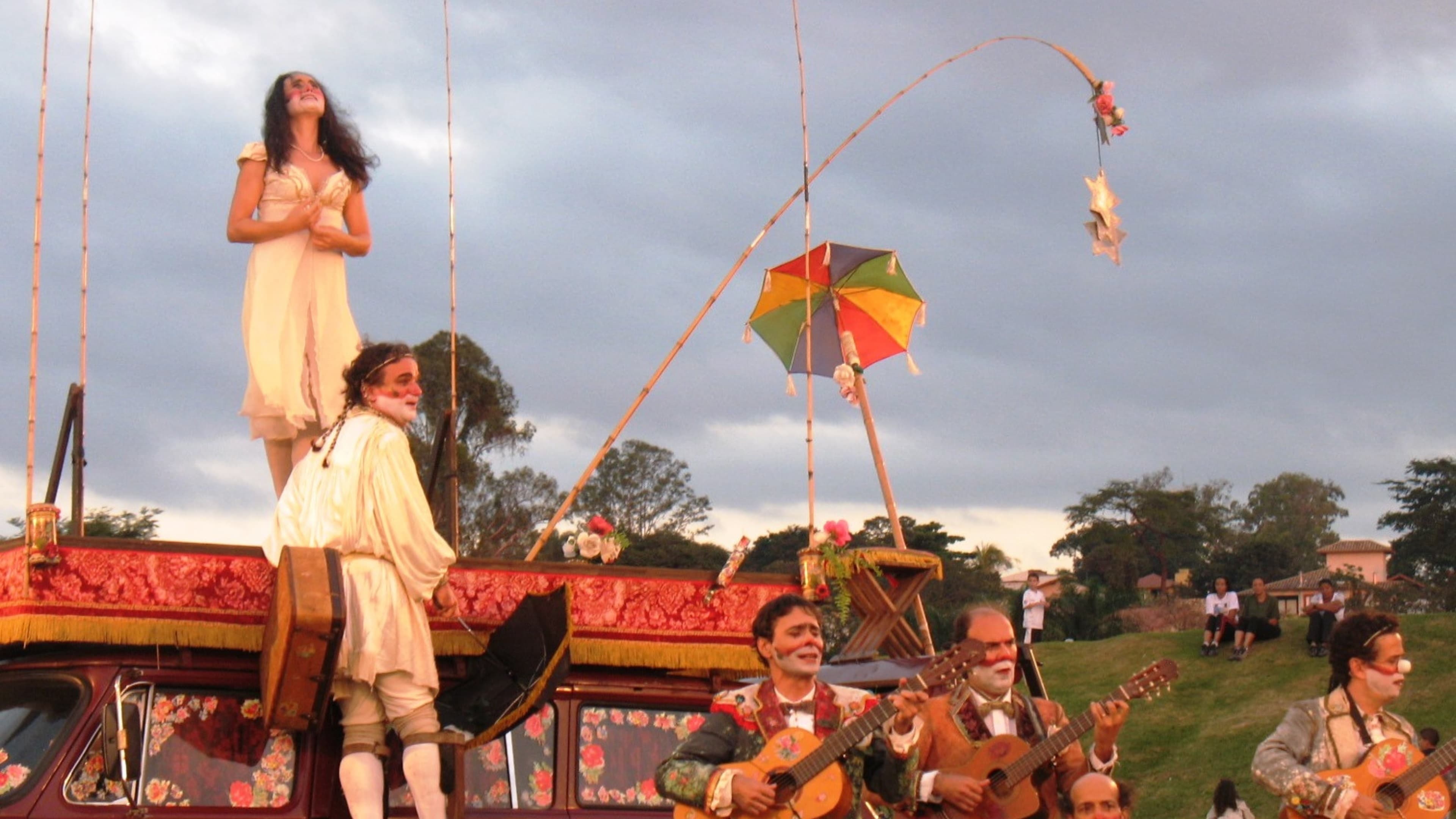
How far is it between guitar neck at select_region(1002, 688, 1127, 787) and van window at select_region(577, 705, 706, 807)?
1.59 metres

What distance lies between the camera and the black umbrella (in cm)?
666

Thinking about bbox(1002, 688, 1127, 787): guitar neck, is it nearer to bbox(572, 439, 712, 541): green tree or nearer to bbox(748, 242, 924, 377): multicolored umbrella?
bbox(748, 242, 924, 377): multicolored umbrella

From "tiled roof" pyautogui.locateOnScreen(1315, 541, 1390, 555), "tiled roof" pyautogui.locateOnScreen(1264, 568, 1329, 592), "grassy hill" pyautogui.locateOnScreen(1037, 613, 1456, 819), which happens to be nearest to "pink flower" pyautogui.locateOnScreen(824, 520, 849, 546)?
"grassy hill" pyautogui.locateOnScreen(1037, 613, 1456, 819)

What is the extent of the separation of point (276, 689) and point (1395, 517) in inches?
2229

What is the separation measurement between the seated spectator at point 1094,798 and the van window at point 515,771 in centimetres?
210

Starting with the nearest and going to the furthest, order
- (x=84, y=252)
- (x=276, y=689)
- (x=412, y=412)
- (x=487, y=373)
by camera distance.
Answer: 1. (x=276, y=689)
2. (x=412, y=412)
3. (x=84, y=252)
4. (x=487, y=373)

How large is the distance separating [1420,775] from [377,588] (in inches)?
154

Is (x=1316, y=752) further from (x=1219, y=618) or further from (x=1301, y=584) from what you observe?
(x=1301, y=584)

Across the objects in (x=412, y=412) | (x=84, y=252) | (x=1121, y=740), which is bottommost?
(x=1121, y=740)

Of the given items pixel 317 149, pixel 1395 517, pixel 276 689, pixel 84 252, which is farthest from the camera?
pixel 1395 517

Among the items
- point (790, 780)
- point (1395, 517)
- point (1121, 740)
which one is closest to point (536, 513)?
point (1121, 740)

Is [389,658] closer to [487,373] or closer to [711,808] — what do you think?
[711,808]

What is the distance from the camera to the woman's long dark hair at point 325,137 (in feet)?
27.0

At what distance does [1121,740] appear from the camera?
24.4 meters
